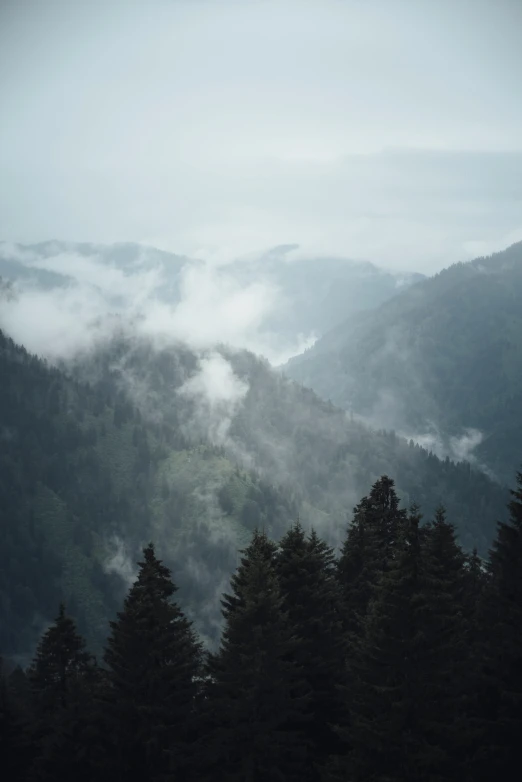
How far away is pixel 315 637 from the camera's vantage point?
132 ft

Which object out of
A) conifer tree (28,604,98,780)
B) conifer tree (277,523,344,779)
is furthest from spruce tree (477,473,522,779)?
conifer tree (28,604,98,780)

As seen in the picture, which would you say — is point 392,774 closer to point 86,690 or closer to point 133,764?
point 133,764

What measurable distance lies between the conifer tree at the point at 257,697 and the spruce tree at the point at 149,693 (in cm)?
210

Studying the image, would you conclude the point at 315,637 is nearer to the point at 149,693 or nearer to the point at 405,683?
the point at 149,693

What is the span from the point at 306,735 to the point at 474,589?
24976 millimetres

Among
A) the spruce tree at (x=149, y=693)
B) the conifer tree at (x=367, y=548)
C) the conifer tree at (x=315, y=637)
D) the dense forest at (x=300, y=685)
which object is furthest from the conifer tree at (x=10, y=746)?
the conifer tree at (x=367, y=548)

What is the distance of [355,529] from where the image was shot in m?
59.6

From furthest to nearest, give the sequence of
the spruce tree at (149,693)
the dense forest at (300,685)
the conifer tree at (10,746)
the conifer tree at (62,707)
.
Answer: the conifer tree at (10,746), the conifer tree at (62,707), the spruce tree at (149,693), the dense forest at (300,685)

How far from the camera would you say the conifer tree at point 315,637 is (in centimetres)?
3856

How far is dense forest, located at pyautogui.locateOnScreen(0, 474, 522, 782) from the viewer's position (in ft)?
94.9

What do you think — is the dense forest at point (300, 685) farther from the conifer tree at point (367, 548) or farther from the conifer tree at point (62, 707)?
the conifer tree at point (367, 548)

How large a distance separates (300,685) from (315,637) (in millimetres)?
3656

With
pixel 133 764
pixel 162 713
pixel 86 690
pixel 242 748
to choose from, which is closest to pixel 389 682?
pixel 242 748

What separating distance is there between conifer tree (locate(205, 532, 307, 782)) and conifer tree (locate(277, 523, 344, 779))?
2299 millimetres
